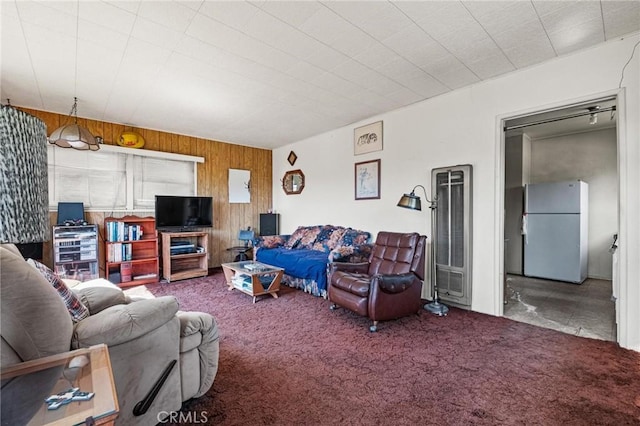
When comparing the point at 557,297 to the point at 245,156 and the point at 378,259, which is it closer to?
the point at 378,259

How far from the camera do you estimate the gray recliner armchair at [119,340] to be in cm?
101

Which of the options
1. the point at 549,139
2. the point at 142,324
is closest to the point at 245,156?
the point at 142,324

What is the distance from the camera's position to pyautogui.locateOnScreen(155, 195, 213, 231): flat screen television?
16.5ft

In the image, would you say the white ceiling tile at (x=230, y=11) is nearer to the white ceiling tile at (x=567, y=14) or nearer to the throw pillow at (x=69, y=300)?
the throw pillow at (x=69, y=300)

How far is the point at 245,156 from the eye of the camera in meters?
6.34

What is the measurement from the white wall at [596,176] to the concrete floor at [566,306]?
1.57 ft

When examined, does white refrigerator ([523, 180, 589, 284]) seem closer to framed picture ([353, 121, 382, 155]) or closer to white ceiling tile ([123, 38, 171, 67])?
framed picture ([353, 121, 382, 155])

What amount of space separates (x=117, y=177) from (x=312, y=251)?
3489 millimetres

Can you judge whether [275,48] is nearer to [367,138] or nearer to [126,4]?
[126,4]

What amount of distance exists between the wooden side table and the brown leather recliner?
88.4 inches

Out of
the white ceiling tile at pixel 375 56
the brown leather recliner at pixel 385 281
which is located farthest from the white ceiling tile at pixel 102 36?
the brown leather recliner at pixel 385 281

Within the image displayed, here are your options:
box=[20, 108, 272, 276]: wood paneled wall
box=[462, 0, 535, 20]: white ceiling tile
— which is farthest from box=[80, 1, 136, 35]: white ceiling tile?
box=[20, 108, 272, 276]: wood paneled wall

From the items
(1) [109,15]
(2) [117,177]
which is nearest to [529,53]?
(1) [109,15]

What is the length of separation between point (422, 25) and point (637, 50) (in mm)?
1870
